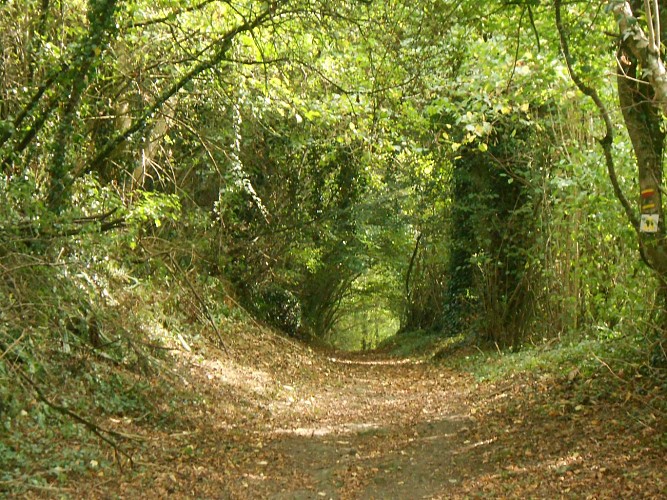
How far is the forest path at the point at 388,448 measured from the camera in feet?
19.6

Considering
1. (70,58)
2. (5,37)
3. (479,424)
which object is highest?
(5,37)

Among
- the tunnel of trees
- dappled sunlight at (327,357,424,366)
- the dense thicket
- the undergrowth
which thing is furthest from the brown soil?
dappled sunlight at (327,357,424,366)

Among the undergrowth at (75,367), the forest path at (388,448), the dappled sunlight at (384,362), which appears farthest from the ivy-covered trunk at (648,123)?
the dappled sunlight at (384,362)

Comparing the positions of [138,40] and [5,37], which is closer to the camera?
[5,37]

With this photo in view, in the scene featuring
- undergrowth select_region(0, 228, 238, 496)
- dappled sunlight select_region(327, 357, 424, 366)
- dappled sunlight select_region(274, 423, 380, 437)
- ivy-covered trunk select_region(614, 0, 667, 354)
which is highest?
ivy-covered trunk select_region(614, 0, 667, 354)

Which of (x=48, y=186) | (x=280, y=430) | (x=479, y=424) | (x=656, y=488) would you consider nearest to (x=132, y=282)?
(x=48, y=186)

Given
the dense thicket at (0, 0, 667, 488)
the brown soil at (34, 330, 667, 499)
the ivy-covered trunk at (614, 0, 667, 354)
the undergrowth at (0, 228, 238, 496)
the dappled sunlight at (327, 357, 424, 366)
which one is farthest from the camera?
the dappled sunlight at (327, 357, 424, 366)

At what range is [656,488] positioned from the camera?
508cm

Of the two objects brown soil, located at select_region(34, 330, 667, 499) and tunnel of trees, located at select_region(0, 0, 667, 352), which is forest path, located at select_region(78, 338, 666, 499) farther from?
tunnel of trees, located at select_region(0, 0, 667, 352)

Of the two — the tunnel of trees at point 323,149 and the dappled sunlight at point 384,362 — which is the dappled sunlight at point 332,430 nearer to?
the tunnel of trees at point 323,149

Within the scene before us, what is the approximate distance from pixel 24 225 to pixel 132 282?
466 cm

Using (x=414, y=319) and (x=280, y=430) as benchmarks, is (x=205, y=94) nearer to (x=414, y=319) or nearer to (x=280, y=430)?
(x=280, y=430)

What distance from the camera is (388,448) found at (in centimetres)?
812

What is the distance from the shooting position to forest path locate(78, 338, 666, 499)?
5.96m
